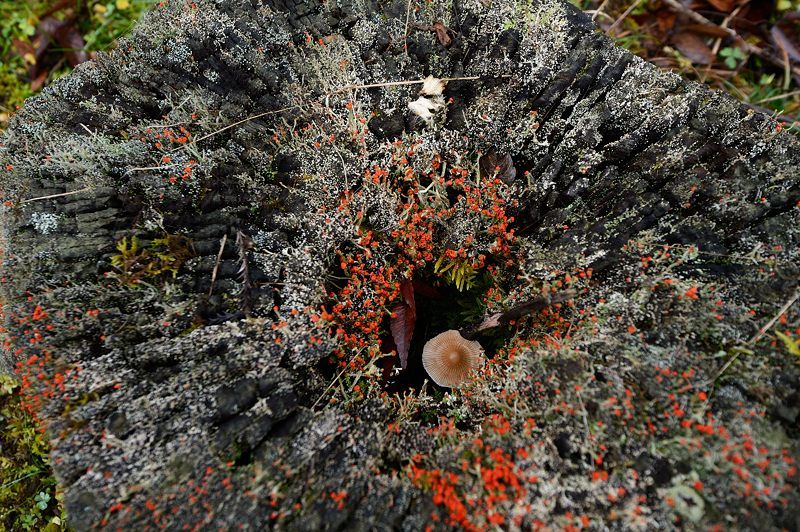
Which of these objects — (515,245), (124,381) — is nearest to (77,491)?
(124,381)

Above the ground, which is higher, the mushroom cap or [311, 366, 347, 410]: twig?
[311, 366, 347, 410]: twig

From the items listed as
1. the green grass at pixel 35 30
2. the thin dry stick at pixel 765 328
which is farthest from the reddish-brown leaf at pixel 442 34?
the green grass at pixel 35 30

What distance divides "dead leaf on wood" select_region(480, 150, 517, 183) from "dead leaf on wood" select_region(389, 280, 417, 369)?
73cm

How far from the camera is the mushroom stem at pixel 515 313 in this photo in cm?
236

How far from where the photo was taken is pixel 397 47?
2.69 meters

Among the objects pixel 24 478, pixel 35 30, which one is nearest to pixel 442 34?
Answer: pixel 24 478

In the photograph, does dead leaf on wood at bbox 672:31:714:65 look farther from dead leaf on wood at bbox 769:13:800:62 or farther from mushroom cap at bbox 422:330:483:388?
mushroom cap at bbox 422:330:483:388

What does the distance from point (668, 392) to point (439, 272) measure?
4.05ft

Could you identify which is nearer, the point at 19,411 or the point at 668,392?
the point at 668,392

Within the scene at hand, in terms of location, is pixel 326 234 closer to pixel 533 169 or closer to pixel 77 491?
pixel 533 169

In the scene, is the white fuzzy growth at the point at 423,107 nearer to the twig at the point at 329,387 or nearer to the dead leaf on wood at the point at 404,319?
the dead leaf on wood at the point at 404,319

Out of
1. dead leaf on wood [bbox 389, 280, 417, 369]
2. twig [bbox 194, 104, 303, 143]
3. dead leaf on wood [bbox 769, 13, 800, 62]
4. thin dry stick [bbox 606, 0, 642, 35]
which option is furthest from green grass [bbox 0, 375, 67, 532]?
dead leaf on wood [bbox 769, 13, 800, 62]

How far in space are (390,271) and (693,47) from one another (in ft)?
11.0

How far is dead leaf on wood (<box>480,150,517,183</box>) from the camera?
2609 millimetres
